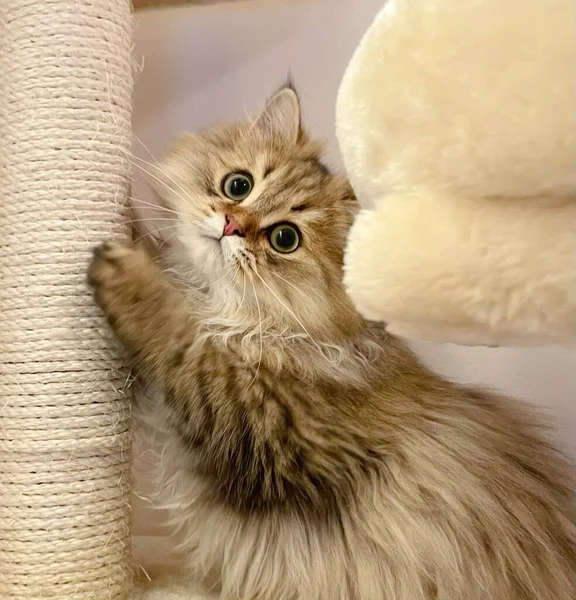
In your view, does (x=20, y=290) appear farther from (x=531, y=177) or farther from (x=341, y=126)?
(x=531, y=177)

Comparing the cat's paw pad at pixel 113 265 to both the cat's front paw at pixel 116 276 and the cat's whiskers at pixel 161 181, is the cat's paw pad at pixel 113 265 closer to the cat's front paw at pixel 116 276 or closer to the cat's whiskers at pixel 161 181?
the cat's front paw at pixel 116 276

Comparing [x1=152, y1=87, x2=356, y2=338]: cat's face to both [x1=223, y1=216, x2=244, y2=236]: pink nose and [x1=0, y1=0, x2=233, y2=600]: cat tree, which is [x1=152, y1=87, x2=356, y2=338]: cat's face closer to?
[x1=223, y1=216, x2=244, y2=236]: pink nose

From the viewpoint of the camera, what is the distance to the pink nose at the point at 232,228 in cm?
111

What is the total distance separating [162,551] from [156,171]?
838 mm

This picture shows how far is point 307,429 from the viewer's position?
41.6 inches

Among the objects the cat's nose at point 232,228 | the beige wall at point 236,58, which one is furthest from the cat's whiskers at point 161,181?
the beige wall at point 236,58

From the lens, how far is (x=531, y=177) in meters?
0.60

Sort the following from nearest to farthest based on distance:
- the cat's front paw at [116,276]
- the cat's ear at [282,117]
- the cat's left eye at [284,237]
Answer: the cat's front paw at [116,276], the cat's left eye at [284,237], the cat's ear at [282,117]

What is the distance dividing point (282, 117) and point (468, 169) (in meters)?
0.75

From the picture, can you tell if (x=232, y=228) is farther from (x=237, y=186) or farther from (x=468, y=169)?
(x=468, y=169)

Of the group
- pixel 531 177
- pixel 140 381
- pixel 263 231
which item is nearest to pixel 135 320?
pixel 140 381

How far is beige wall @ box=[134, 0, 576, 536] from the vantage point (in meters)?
1.72

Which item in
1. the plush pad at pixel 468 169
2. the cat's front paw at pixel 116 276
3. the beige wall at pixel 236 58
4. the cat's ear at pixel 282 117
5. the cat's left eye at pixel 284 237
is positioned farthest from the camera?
the beige wall at pixel 236 58

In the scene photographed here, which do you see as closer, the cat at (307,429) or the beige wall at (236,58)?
the cat at (307,429)
